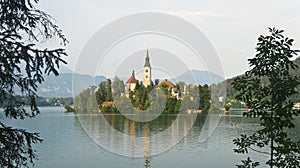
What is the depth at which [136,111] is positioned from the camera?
2709 inches

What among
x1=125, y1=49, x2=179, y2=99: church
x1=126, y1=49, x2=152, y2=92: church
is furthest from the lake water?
x1=126, y1=49, x2=152, y2=92: church

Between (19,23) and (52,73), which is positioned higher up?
(19,23)

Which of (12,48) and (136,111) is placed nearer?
(12,48)

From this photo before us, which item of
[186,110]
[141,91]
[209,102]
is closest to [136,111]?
[141,91]

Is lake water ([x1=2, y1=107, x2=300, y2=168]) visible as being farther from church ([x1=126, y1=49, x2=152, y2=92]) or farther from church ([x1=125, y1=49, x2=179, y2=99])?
church ([x1=126, y1=49, x2=152, y2=92])

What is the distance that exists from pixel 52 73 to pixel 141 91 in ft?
223

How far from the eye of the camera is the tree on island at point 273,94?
14.5 ft

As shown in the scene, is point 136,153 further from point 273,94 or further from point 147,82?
point 147,82

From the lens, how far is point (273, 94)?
4492 mm

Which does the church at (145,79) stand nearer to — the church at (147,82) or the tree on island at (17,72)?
the church at (147,82)

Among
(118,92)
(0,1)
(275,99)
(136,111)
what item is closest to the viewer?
(0,1)

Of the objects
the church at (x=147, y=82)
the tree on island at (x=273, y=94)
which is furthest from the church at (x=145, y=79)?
the tree on island at (x=273, y=94)

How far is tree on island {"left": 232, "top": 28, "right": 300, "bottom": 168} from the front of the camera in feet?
14.5

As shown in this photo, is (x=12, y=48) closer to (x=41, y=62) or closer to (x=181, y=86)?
(x=41, y=62)
